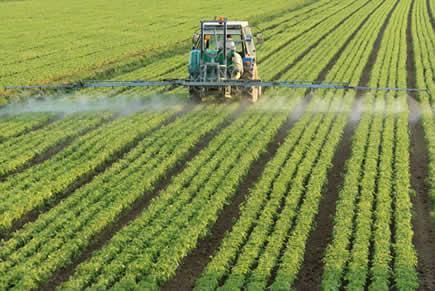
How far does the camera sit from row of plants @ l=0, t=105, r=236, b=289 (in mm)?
9000

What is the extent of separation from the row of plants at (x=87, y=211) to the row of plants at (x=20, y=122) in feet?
14.0

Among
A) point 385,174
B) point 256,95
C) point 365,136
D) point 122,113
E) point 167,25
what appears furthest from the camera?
point 167,25

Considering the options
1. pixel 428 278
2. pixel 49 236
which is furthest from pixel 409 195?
pixel 49 236

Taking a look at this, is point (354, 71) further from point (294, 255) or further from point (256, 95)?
point (294, 255)

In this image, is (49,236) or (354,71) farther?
(354,71)

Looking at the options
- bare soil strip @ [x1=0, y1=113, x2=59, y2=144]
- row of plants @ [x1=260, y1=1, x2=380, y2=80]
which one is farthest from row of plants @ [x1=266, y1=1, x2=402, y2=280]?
bare soil strip @ [x1=0, y1=113, x2=59, y2=144]

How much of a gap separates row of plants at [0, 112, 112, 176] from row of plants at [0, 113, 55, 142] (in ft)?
1.71

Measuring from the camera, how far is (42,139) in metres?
15.8

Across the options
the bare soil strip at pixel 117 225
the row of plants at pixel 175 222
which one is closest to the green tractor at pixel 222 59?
the row of plants at pixel 175 222

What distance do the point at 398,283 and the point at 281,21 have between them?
42.1m

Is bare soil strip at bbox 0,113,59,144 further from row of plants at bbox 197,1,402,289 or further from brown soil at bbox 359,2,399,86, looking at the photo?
brown soil at bbox 359,2,399,86

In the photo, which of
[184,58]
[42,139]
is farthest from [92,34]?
[42,139]

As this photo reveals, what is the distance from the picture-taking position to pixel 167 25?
45781 mm

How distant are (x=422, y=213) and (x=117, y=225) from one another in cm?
663
